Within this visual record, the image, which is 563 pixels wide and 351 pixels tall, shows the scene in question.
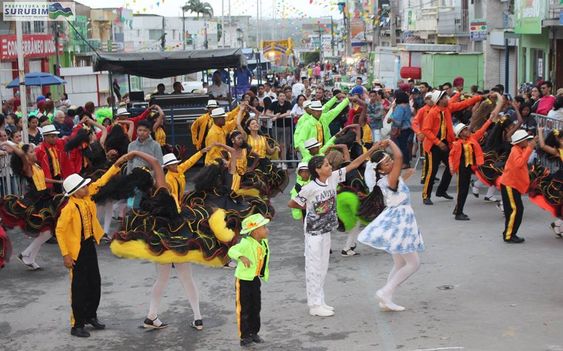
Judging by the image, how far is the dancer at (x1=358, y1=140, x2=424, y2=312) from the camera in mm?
9758

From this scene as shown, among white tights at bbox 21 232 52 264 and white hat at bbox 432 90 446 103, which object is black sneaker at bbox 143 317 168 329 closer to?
white tights at bbox 21 232 52 264

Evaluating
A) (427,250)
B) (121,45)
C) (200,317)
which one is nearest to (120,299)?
(200,317)

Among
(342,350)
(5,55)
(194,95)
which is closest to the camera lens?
(342,350)

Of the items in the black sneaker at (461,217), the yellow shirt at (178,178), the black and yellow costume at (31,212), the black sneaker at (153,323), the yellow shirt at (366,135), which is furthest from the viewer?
the yellow shirt at (366,135)

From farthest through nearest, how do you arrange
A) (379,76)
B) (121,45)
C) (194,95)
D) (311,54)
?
(311,54), (121,45), (379,76), (194,95)

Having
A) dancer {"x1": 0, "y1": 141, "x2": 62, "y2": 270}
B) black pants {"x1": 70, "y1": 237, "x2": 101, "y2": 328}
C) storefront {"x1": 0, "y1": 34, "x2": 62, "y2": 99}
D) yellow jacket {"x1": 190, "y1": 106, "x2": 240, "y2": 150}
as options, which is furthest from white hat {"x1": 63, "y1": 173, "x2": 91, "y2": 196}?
storefront {"x1": 0, "y1": 34, "x2": 62, "y2": 99}

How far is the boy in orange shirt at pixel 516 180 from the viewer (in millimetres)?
12578

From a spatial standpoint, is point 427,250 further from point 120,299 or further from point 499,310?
point 120,299

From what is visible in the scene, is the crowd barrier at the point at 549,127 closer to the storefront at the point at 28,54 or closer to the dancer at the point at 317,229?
the dancer at the point at 317,229

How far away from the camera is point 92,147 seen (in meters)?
15.0

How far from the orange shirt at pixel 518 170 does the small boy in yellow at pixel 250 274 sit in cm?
481

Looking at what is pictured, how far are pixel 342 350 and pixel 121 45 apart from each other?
255 ft

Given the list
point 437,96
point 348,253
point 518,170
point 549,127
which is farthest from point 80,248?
point 549,127

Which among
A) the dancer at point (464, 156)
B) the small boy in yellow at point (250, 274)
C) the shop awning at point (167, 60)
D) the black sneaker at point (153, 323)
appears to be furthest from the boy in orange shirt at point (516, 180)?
the shop awning at point (167, 60)
